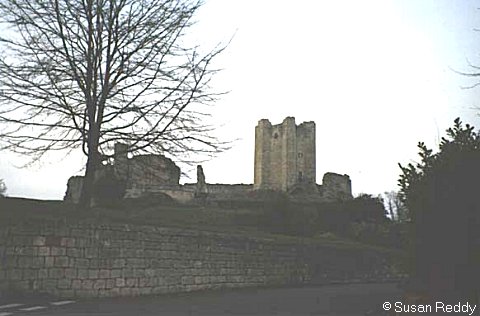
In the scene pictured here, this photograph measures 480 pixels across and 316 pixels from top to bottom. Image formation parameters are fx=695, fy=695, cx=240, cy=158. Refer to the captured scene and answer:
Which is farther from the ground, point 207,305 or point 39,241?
point 39,241

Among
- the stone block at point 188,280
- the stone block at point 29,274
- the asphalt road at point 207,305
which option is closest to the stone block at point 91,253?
the asphalt road at point 207,305

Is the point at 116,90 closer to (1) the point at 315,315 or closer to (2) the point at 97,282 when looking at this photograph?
(2) the point at 97,282

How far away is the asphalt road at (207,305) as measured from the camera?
1286 cm

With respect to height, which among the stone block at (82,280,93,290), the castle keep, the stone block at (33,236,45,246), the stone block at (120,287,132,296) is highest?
the castle keep

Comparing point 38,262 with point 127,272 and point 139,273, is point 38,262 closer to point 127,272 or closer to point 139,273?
point 127,272

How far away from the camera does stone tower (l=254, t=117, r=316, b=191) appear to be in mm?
73062

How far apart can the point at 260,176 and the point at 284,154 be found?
3.65m

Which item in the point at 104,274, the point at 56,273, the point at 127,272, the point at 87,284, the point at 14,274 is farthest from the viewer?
the point at 127,272

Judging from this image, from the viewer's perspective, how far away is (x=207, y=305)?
14.7 meters

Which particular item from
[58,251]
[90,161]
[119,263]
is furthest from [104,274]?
[90,161]

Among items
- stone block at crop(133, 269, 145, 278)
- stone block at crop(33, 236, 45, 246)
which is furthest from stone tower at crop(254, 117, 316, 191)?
stone block at crop(33, 236, 45, 246)

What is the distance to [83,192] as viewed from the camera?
20031 mm

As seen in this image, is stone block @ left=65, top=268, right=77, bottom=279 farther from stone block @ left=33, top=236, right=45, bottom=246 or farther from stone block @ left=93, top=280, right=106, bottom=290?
stone block @ left=33, top=236, right=45, bottom=246

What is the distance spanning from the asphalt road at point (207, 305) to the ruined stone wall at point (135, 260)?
54 cm
